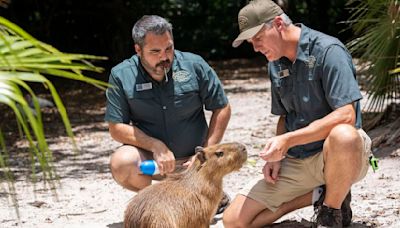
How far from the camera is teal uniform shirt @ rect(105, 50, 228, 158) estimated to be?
14.9 ft

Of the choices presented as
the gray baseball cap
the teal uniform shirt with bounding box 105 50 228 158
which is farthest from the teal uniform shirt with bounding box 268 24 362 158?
Result: the teal uniform shirt with bounding box 105 50 228 158

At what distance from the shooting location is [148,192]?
3.75m

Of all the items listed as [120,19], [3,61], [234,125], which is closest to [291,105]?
[3,61]

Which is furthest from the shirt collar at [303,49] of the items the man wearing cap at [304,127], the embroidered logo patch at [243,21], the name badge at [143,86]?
the name badge at [143,86]

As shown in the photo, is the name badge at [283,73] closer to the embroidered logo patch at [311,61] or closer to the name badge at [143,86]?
the embroidered logo patch at [311,61]

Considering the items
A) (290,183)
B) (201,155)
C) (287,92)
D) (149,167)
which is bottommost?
(290,183)

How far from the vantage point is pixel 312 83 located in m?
3.88

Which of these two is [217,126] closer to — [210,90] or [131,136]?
[210,90]

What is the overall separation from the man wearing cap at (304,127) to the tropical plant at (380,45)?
238 cm

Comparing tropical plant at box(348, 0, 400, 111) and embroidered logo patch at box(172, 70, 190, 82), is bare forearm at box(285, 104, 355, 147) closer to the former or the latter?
embroidered logo patch at box(172, 70, 190, 82)

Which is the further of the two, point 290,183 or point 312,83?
point 290,183

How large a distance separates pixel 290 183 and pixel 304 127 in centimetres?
36

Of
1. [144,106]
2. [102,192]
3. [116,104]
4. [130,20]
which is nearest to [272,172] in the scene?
[144,106]

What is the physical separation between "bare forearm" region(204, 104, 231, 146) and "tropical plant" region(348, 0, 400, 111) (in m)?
2.13
